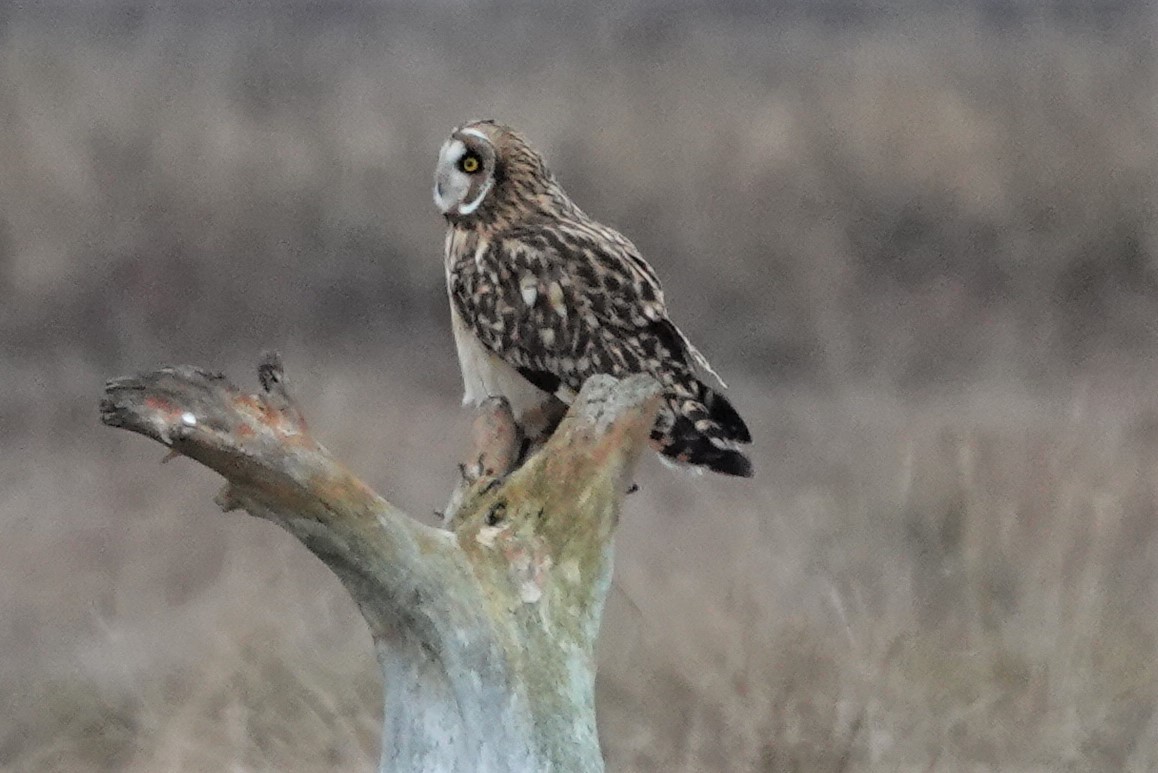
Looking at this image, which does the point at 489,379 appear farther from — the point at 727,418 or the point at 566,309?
the point at 727,418

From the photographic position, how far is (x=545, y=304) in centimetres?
190

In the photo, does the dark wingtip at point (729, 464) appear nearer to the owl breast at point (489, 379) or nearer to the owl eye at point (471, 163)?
the owl breast at point (489, 379)

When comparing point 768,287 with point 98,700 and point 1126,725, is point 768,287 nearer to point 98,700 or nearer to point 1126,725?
point 98,700

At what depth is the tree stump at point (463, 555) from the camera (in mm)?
1224

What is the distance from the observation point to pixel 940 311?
6.98 meters

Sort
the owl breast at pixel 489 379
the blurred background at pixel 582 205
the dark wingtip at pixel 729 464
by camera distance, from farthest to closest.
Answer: the blurred background at pixel 582 205
the owl breast at pixel 489 379
the dark wingtip at pixel 729 464

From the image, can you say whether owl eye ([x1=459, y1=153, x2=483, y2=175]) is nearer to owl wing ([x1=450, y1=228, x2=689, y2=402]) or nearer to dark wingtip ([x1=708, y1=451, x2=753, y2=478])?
owl wing ([x1=450, y1=228, x2=689, y2=402])

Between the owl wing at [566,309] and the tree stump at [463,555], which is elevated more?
the owl wing at [566,309]

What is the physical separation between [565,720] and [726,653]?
1.80 m

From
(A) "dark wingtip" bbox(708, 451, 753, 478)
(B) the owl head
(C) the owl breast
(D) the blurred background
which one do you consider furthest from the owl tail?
(D) the blurred background

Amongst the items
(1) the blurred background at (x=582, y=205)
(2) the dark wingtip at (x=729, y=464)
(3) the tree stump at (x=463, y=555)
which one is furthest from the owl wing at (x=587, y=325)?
(1) the blurred background at (x=582, y=205)

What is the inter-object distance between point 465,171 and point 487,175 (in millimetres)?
24

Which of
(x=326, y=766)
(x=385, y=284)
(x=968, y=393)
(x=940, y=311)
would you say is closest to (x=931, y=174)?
(x=940, y=311)

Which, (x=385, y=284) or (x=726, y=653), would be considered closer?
(x=726, y=653)
